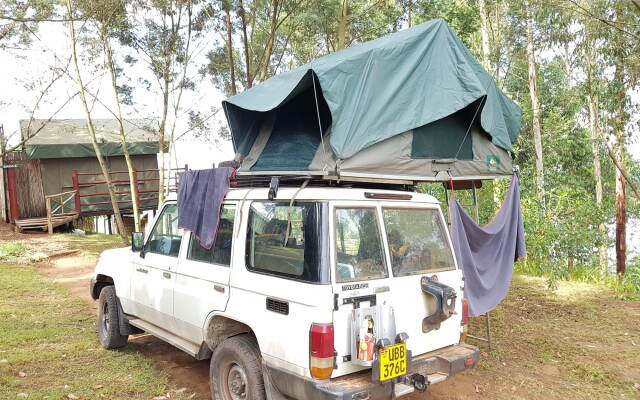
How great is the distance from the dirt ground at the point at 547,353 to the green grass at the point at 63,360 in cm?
29

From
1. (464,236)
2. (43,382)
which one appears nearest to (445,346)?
(464,236)

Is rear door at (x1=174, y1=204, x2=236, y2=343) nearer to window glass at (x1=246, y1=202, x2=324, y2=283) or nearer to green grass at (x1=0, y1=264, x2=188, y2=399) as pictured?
window glass at (x1=246, y1=202, x2=324, y2=283)

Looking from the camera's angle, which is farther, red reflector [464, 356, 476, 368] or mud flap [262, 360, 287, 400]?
red reflector [464, 356, 476, 368]

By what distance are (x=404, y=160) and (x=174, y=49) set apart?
11.1 metres

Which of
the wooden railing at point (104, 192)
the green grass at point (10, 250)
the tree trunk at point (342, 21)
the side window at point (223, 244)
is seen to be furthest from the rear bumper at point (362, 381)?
the wooden railing at point (104, 192)

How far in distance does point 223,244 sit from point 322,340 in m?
1.41

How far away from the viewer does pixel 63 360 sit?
546cm

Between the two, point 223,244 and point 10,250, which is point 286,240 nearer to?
point 223,244

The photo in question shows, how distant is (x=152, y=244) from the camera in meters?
5.06

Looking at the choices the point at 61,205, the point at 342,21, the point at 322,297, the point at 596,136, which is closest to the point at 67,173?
the point at 61,205

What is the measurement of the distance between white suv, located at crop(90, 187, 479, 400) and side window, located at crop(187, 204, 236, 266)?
1 cm

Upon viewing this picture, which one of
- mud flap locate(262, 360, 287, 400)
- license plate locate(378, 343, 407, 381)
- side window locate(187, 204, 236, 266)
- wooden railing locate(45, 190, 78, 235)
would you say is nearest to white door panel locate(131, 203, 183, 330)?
side window locate(187, 204, 236, 266)

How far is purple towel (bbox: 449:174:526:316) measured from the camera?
518 centimetres

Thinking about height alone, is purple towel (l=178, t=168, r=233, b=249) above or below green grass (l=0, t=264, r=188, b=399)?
above
